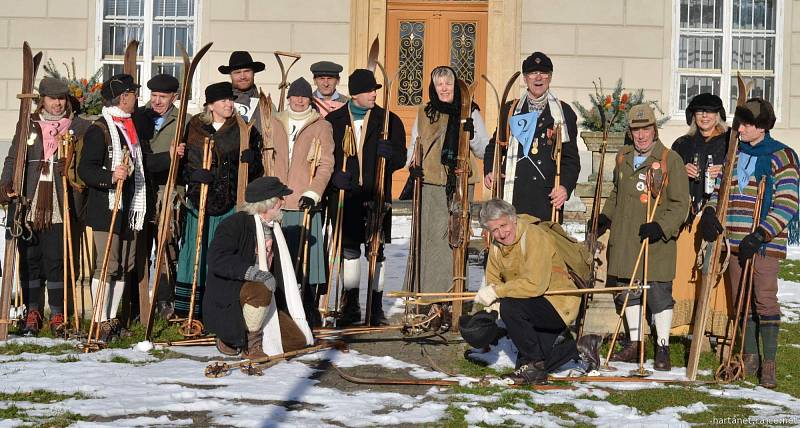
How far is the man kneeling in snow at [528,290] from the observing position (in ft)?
20.1

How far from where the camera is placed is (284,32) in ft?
43.3

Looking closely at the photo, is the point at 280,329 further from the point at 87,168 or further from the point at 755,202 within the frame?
the point at 755,202

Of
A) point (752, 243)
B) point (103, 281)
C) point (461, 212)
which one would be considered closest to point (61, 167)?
point (103, 281)

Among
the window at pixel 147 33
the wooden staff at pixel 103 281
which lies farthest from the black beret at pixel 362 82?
the window at pixel 147 33

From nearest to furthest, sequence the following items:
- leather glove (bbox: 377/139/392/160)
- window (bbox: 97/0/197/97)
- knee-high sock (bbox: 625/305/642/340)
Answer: knee-high sock (bbox: 625/305/642/340) → leather glove (bbox: 377/139/392/160) → window (bbox: 97/0/197/97)

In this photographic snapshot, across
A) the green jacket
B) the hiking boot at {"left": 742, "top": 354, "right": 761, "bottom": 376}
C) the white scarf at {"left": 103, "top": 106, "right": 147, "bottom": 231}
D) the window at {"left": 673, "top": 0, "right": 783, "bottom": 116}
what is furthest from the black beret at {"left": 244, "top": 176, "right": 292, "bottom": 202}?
the window at {"left": 673, "top": 0, "right": 783, "bottom": 116}

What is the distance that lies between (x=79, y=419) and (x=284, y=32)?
337 inches

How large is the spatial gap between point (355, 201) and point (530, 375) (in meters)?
2.20

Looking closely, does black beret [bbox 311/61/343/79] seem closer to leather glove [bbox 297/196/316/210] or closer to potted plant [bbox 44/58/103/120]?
leather glove [bbox 297/196/316/210]

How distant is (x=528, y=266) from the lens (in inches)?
242

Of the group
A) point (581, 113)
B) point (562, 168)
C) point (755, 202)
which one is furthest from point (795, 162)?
point (581, 113)

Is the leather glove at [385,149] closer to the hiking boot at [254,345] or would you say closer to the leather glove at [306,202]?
the leather glove at [306,202]

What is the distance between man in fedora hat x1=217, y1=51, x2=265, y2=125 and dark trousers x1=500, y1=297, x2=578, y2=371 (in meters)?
2.40

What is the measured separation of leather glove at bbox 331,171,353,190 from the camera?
24.4 ft
